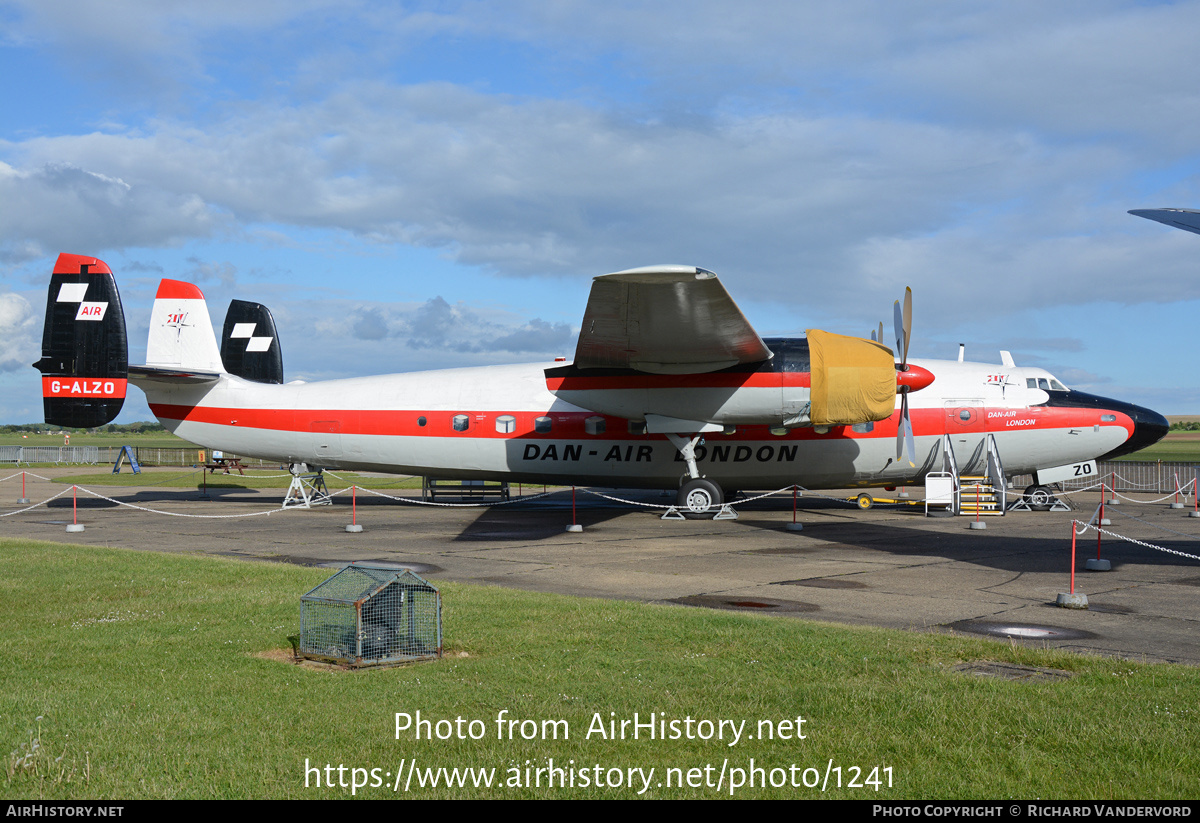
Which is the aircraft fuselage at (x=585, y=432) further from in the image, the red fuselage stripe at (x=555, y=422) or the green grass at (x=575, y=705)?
the green grass at (x=575, y=705)

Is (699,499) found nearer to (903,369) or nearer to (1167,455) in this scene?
(903,369)

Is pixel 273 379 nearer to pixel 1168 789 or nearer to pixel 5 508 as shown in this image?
pixel 5 508

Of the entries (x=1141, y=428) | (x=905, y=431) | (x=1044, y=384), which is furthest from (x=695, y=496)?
(x=1141, y=428)

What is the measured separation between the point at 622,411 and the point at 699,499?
318 centimetres

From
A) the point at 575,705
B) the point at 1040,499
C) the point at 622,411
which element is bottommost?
the point at 1040,499

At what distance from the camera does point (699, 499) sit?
23344mm

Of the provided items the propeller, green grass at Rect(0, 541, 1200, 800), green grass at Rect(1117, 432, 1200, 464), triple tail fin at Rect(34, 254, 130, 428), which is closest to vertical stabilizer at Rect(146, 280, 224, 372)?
triple tail fin at Rect(34, 254, 130, 428)

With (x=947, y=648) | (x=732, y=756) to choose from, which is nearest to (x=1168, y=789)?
(x=732, y=756)

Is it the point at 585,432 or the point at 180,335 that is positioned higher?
the point at 180,335

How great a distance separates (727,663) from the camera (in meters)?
8.03

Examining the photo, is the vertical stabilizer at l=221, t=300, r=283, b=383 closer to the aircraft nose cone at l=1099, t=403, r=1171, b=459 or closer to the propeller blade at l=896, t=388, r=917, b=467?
the propeller blade at l=896, t=388, r=917, b=467

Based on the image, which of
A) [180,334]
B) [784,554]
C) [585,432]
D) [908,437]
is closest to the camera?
[784,554]

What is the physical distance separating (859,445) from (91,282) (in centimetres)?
2127

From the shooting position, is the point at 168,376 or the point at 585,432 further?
the point at 168,376
